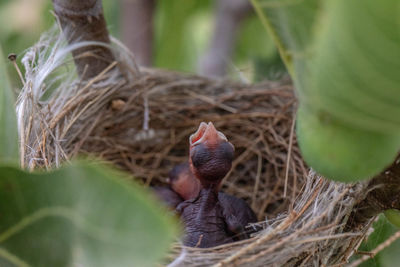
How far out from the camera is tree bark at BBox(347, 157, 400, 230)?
0.85 meters

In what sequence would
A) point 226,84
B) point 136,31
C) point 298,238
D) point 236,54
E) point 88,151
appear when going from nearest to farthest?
point 298,238 < point 88,151 < point 226,84 < point 136,31 < point 236,54

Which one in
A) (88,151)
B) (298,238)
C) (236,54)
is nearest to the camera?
(298,238)

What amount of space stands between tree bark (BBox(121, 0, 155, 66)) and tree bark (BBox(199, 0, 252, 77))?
0.25m

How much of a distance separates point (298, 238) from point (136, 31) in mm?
1425

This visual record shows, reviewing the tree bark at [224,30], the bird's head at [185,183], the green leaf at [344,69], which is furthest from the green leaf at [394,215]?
the tree bark at [224,30]

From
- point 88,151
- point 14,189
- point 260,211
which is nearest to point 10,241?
point 14,189

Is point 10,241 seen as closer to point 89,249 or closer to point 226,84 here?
point 89,249

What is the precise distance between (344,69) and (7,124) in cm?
42

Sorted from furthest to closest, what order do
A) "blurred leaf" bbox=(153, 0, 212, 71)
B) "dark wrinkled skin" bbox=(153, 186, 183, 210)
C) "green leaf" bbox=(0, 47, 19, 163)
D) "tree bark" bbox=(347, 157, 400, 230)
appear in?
"blurred leaf" bbox=(153, 0, 212, 71) < "dark wrinkled skin" bbox=(153, 186, 183, 210) < "tree bark" bbox=(347, 157, 400, 230) < "green leaf" bbox=(0, 47, 19, 163)

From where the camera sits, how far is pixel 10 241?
2.12 ft

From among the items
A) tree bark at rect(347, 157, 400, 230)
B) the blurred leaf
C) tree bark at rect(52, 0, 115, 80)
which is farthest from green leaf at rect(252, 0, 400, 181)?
the blurred leaf

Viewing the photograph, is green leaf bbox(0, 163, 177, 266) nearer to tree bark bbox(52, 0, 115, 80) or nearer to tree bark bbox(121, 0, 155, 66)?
tree bark bbox(52, 0, 115, 80)

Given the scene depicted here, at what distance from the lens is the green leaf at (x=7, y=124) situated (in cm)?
71

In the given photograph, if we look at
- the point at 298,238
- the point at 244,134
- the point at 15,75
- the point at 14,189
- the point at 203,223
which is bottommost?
the point at 244,134
